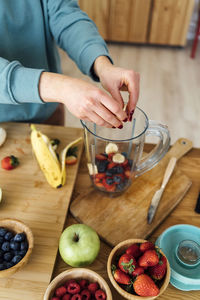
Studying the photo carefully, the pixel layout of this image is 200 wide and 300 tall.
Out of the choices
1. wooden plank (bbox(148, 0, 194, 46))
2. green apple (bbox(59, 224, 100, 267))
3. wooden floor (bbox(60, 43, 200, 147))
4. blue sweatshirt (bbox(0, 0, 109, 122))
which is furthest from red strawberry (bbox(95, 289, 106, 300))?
wooden plank (bbox(148, 0, 194, 46))

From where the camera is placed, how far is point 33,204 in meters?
0.92

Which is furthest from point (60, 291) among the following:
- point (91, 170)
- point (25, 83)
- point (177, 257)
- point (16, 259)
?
point (25, 83)

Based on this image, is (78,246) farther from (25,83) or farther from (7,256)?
(25,83)

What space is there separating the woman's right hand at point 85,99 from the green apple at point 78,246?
0.30 meters

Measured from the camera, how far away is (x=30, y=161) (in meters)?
1.06

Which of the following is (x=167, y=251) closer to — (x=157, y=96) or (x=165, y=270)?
(x=165, y=270)

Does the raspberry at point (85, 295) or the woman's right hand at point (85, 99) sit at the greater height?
the woman's right hand at point (85, 99)

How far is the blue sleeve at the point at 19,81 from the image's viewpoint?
2.65 feet

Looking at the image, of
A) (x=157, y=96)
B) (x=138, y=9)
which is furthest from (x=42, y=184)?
(x=138, y=9)

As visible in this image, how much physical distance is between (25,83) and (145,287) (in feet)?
2.02

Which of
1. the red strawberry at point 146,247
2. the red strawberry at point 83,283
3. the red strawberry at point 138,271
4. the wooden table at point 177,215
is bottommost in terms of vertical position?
the wooden table at point 177,215

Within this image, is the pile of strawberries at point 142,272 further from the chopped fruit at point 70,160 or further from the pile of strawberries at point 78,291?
the chopped fruit at point 70,160

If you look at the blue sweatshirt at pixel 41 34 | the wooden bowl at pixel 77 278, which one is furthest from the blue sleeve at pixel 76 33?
the wooden bowl at pixel 77 278

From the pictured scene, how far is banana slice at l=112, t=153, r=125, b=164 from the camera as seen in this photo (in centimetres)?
96
